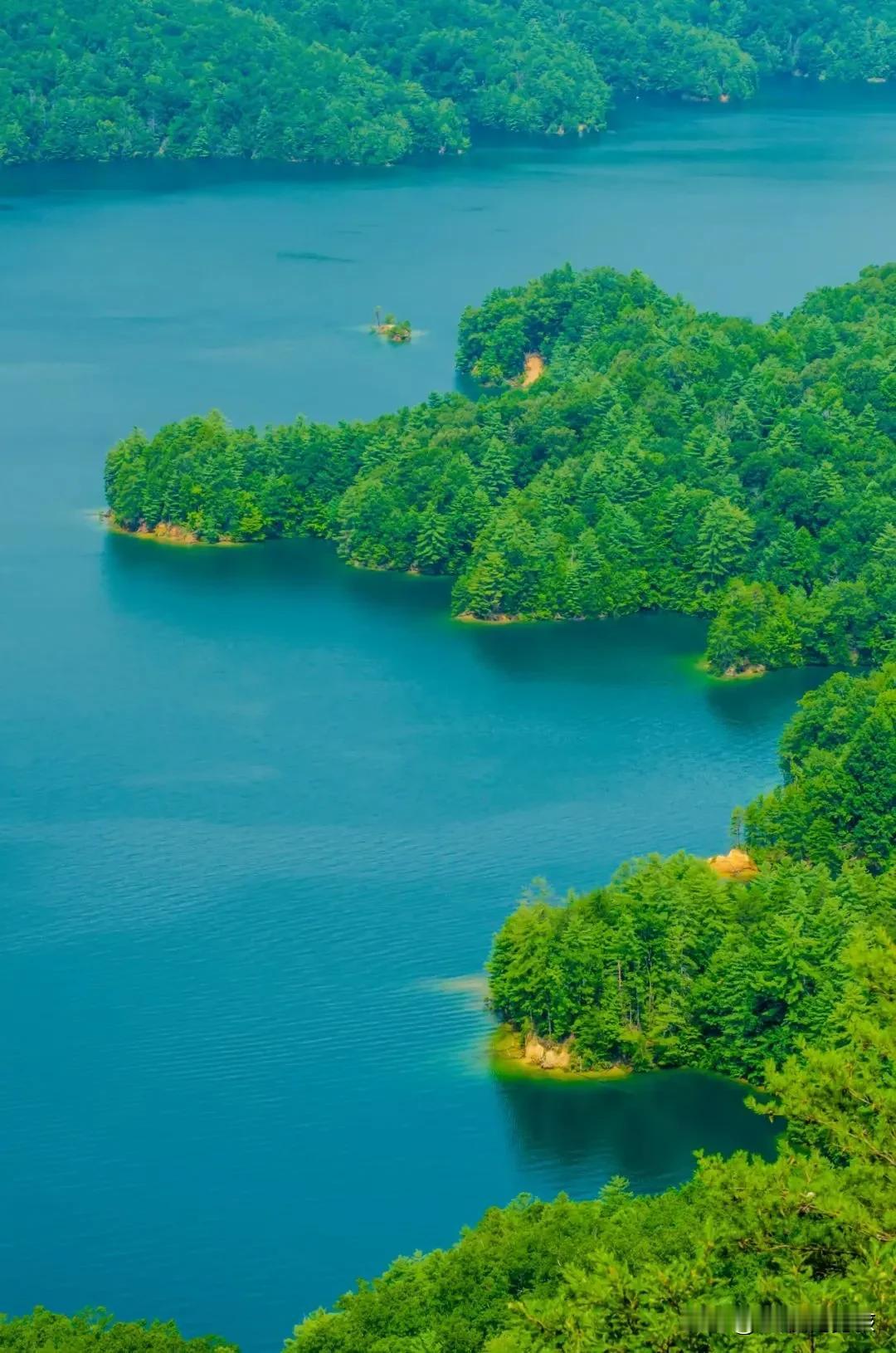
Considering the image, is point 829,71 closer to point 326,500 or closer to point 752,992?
point 326,500

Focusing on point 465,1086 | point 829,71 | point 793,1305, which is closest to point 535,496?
point 465,1086

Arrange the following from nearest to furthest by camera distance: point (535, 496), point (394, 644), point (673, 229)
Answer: point (394, 644) → point (535, 496) → point (673, 229)

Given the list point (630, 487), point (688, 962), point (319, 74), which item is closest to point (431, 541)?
point (630, 487)

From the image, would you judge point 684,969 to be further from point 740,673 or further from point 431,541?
point 431,541

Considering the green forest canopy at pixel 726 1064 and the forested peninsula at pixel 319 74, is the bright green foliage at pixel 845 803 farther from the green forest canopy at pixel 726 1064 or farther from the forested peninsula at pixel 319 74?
the forested peninsula at pixel 319 74

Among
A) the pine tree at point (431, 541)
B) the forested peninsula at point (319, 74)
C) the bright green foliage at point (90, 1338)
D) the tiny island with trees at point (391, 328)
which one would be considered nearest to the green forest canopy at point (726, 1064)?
the bright green foliage at point (90, 1338)
